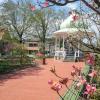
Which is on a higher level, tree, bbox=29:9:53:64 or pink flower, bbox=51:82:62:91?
tree, bbox=29:9:53:64

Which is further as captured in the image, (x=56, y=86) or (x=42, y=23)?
(x=42, y=23)

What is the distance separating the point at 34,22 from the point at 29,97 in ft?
183

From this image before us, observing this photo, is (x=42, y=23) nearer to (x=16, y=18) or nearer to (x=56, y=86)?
(x=16, y=18)

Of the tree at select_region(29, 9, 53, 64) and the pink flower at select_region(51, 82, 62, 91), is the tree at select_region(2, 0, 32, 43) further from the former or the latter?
the pink flower at select_region(51, 82, 62, 91)

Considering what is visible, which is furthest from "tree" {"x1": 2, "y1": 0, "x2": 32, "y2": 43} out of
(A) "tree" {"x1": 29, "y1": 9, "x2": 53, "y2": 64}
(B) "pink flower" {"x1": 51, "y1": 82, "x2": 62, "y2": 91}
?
(B) "pink flower" {"x1": 51, "y1": 82, "x2": 62, "y2": 91}

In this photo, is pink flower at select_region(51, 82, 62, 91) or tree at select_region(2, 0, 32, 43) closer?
pink flower at select_region(51, 82, 62, 91)

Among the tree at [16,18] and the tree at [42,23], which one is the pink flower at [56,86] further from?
the tree at [42,23]

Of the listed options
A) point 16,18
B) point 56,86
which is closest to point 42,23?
point 16,18

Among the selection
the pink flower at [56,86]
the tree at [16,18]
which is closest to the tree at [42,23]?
the tree at [16,18]

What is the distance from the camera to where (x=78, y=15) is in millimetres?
5055

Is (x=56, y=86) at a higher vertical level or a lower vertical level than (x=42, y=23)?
lower

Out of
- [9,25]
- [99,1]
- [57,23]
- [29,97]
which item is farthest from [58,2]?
[57,23]

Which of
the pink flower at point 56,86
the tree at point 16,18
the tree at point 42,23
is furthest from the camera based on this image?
the tree at point 42,23

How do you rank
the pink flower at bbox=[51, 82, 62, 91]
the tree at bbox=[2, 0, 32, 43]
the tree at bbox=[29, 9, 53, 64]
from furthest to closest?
the tree at bbox=[29, 9, 53, 64]
the tree at bbox=[2, 0, 32, 43]
the pink flower at bbox=[51, 82, 62, 91]
